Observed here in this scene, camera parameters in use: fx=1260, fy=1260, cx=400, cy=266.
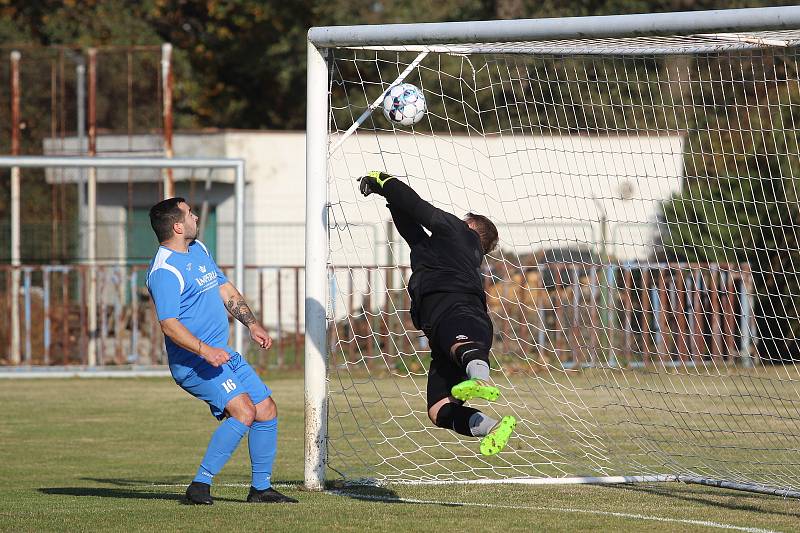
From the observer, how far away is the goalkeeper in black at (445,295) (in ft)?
24.9

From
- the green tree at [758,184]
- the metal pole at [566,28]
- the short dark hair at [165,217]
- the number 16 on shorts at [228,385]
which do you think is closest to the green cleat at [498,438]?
the number 16 on shorts at [228,385]

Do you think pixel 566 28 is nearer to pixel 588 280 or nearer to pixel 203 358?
pixel 203 358

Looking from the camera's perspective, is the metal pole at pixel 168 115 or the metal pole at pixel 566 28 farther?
the metal pole at pixel 168 115

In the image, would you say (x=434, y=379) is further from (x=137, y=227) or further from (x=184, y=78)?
(x=184, y=78)

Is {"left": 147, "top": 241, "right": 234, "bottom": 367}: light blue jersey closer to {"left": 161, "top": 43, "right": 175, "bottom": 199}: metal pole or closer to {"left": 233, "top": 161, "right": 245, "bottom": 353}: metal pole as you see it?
{"left": 233, "top": 161, "right": 245, "bottom": 353}: metal pole

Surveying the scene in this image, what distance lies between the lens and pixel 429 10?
1463 inches

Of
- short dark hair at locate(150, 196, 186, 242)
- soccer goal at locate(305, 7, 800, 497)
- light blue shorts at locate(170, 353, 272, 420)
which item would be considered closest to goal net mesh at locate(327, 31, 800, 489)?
soccer goal at locate(305, 7, 800, 497)

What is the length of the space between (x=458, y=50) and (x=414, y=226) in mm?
1806

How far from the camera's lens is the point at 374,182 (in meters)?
8.05

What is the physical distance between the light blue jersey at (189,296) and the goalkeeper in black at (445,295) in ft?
3.83

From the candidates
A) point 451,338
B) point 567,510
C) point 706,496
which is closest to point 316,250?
point 451,338

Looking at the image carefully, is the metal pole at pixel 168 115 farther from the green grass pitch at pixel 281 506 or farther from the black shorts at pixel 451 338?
the black shorts at pixel 451 338

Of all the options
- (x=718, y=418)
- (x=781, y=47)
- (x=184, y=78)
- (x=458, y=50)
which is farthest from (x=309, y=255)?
(x=184, y=78)

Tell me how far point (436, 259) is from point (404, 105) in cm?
142
